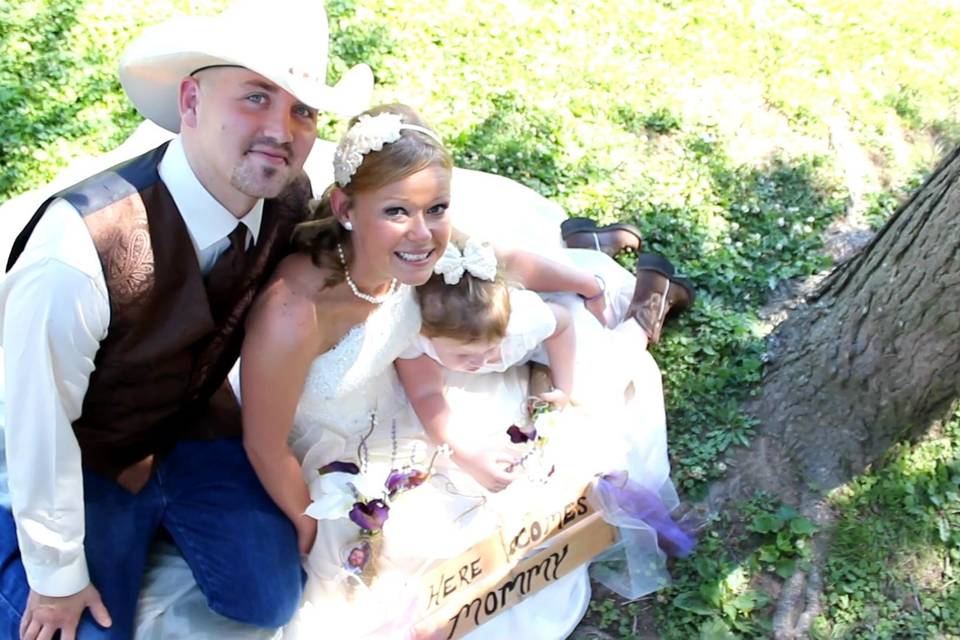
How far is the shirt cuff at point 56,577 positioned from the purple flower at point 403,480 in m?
0.94

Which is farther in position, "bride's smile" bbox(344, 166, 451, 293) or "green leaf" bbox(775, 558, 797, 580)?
"green leaf" bbox(775, 558, 797, 580)

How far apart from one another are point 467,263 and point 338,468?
761 millimetres

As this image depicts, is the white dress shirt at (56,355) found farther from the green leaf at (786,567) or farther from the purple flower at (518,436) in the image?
the green leaf at (786,567)

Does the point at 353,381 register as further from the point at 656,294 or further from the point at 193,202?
the point at 656,294

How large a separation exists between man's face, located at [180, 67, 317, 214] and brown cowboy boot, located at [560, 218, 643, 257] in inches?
67.8

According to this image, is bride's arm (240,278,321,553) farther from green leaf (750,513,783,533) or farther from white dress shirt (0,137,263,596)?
green leaf (750,513,783,533)

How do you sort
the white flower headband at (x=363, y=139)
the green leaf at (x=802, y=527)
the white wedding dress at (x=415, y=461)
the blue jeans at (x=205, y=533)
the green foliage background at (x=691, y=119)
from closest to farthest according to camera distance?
the white flower headband at (x=363, y=139) < the blue jeans at (x=205, y=533) < the white wedding dress at (x=415, y=461) < the green leaf at (x=802, y=527) < the green foliage background at (x=691, y=119)

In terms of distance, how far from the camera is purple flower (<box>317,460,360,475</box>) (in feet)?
10.3

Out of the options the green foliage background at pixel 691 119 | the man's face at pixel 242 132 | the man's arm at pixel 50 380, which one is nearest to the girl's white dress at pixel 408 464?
the green foliage background at pixel 691 119

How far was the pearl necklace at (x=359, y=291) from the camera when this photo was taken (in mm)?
2861

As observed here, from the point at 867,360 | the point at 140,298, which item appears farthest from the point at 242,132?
the point at 867,360

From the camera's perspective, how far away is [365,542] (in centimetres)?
312

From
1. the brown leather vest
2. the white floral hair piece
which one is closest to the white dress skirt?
the white floral hair piece

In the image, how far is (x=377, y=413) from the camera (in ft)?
10.9
